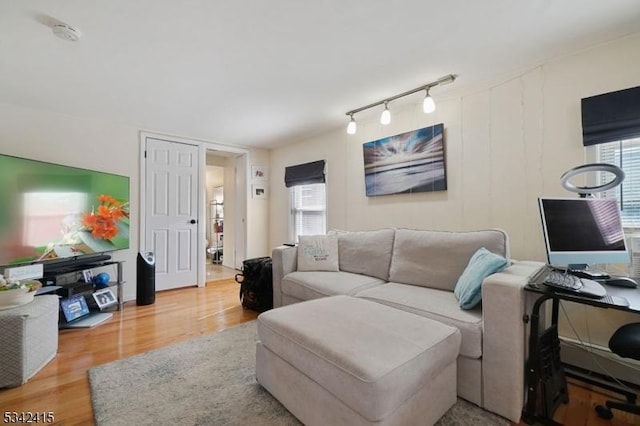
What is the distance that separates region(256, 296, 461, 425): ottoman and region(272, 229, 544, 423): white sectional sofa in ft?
0.52

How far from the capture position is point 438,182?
272cm

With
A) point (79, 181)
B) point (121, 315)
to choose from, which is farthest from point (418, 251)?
point (79, 181)

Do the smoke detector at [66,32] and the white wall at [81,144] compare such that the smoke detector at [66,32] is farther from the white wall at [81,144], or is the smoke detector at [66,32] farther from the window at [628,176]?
the window at [628,176]

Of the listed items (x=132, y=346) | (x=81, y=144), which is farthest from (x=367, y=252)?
(x=81, y=144)

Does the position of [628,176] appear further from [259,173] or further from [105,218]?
[105,218]

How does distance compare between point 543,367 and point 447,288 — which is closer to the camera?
point 543,367

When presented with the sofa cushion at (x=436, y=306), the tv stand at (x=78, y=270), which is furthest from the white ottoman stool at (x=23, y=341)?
the sofa cushion at (x=436, y=306)

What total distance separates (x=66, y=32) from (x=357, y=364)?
8.08ft

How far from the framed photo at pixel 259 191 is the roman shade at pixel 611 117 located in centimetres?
403

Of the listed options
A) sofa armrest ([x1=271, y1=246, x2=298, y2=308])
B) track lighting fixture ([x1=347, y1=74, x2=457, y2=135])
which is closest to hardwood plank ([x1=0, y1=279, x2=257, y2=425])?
sofa armrest ([x1=271, y1=246, x2=298, y2=308])

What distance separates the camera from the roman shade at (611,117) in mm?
1744

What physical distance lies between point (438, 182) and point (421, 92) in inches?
34.2

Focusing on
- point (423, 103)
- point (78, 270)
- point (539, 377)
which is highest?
point (423, 103)

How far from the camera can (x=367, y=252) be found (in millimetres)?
2707
